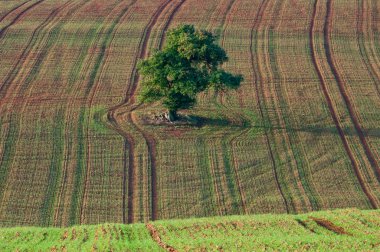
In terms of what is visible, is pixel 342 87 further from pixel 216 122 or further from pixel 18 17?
pixel 18 17

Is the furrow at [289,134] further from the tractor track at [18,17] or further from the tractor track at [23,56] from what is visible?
the tractor track at [18,17]

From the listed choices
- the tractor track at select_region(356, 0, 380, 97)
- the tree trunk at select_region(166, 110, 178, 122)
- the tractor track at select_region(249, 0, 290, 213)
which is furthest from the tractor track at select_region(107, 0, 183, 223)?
the tractor track at select_region(356, 0, 380, 97)

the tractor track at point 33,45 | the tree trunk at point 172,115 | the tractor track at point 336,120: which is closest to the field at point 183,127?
the tractor track at point 336,120

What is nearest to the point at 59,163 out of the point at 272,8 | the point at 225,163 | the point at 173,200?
the point at 173,200

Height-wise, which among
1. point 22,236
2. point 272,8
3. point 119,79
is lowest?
point 272,8

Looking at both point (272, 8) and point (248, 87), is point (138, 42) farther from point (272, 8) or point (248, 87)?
point (272, 8)
